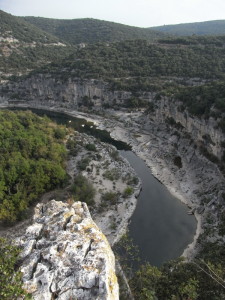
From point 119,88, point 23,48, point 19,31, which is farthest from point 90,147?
point 19,31

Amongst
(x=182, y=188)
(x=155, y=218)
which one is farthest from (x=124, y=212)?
(x=182, y=188)

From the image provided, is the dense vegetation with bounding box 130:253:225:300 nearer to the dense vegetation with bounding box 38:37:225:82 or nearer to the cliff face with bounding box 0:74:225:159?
the cliff face with bounding box 0:74:225:159

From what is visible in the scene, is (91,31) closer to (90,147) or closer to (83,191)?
(90,147)

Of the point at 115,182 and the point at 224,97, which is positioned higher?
the point at 224,97

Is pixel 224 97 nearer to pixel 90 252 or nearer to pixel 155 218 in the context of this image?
pixel 155 218

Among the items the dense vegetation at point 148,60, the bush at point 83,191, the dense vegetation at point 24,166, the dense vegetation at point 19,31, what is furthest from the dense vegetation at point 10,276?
the dense vegetation at point 19,31

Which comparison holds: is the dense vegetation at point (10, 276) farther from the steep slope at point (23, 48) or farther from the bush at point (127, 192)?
the steep slope at point (23, 48)
